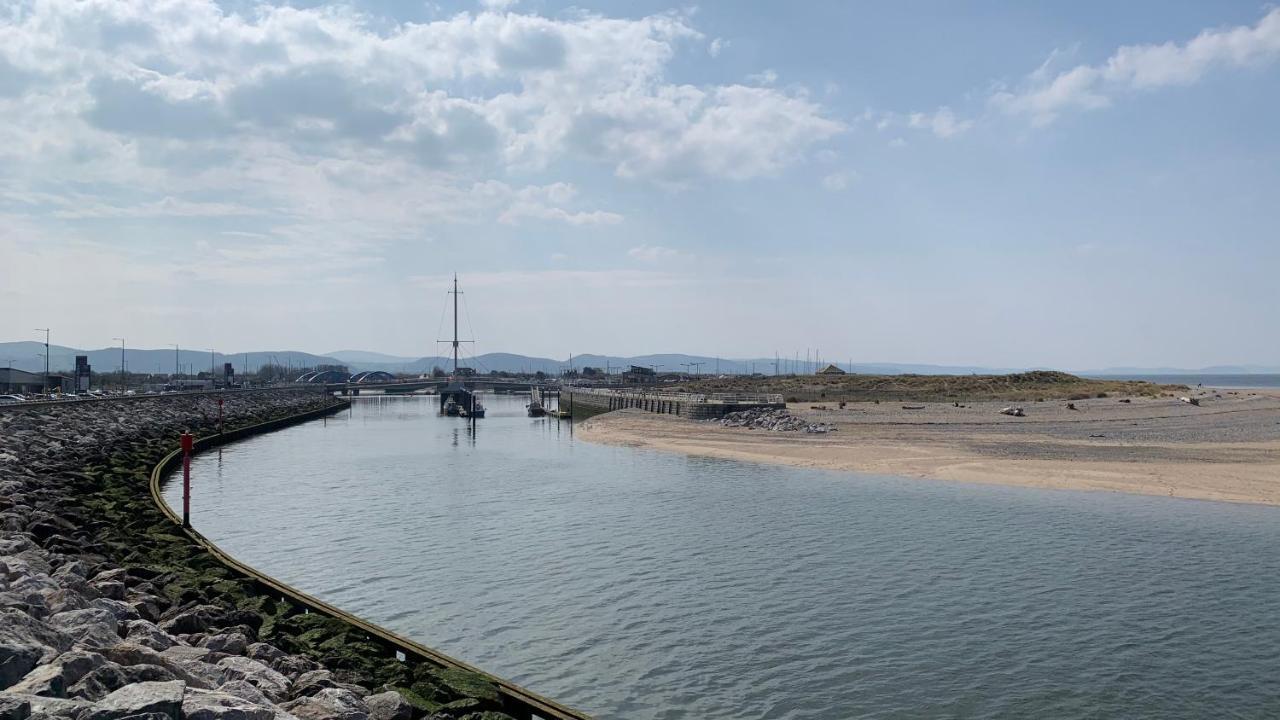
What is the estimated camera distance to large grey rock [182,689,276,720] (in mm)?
9453

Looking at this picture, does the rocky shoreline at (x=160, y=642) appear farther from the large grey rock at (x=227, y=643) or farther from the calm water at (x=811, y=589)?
the calm water at (x=811, y=589)

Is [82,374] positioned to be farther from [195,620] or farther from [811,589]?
[811,589]

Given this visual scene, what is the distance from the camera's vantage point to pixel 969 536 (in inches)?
1130

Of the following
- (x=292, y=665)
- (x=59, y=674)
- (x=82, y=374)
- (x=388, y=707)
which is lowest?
(x=388, y=707)

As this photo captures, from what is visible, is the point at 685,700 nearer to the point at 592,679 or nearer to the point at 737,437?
the point at 592,679

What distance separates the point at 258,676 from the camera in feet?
42.3

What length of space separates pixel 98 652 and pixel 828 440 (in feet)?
183

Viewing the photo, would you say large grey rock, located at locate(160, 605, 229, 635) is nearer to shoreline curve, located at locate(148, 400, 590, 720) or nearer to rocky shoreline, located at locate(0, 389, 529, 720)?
rocky shoreline, located at locate(0, 389, 529, 720)

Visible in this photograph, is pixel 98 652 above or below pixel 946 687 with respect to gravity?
above

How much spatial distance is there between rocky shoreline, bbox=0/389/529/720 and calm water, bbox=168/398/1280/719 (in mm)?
2730

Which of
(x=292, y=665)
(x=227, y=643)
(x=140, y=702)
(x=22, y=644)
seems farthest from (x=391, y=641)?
(x=140, y=702)

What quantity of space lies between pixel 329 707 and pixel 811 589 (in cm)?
1394

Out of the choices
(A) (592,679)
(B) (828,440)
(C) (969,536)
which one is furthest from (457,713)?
(B) (828,440)

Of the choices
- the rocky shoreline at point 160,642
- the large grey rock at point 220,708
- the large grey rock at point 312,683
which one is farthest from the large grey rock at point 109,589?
the large grey rock at point 220,708
